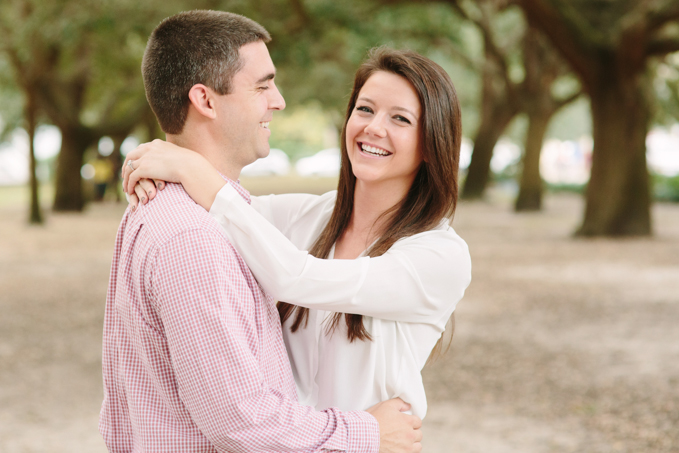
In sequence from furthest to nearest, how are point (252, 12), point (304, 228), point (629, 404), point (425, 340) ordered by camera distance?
point (252, 12) < point (629, 404) < point (304, 228) < point (425, 340)

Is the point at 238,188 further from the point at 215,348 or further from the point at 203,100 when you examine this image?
the point at 215,348

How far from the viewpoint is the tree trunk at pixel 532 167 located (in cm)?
2317

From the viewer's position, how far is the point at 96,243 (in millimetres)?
15273

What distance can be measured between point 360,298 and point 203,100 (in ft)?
2.42

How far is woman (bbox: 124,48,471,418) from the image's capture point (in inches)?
79.2

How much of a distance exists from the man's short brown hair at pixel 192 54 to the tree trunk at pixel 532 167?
22.1m

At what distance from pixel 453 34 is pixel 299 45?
7.98 m

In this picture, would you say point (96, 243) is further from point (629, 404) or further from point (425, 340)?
point (425, 340)

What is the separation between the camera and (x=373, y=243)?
8.13 ft

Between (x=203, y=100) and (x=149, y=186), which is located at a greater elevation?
(x=203, y=100)

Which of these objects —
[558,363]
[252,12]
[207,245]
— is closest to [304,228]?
[207,245]

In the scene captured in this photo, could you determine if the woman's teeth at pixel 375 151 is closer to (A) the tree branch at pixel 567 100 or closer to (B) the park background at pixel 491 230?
(B) the park background at pixel 491 230

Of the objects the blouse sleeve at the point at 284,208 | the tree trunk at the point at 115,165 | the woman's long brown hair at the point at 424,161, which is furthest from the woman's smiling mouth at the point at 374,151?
the tree trunk at the point at 115,165

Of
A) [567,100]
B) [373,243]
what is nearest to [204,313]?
[373,243]
